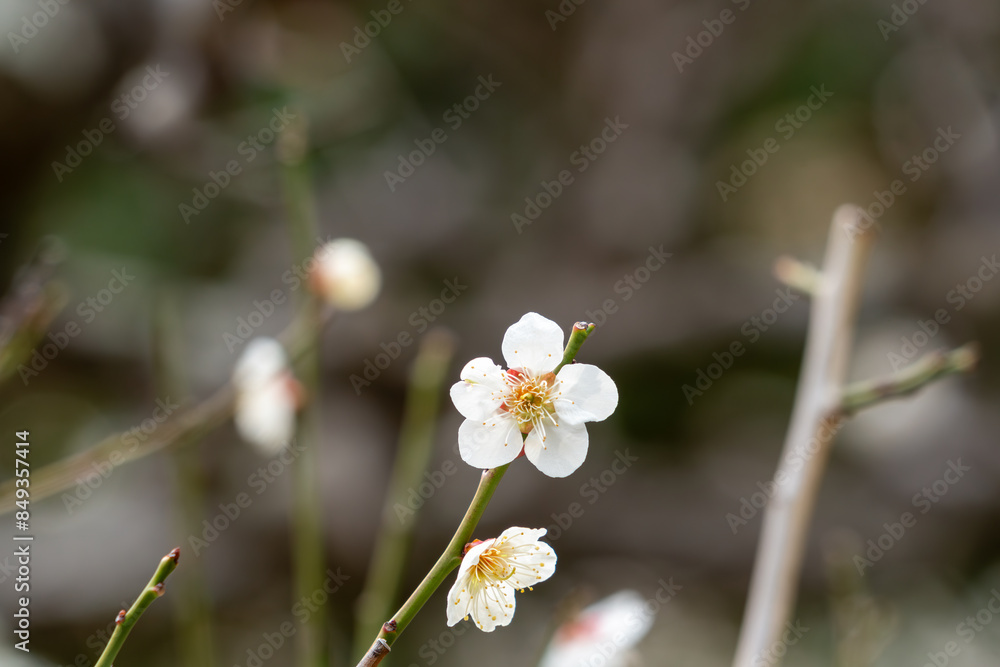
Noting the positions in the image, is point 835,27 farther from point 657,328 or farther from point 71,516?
point 71,516

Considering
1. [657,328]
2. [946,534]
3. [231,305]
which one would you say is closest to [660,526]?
[657,328]

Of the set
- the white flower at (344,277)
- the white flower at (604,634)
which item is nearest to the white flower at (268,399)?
the white flower at (344,277)

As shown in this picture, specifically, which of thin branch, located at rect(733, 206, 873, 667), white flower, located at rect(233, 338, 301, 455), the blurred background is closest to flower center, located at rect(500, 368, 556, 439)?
thin branch, located at rect(733, 206, 873, 667)

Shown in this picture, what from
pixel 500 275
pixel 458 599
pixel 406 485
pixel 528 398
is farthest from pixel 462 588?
pixel 500 275

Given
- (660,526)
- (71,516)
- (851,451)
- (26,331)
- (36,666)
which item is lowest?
(36,666)

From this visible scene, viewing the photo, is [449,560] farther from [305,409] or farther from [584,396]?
[305,409]

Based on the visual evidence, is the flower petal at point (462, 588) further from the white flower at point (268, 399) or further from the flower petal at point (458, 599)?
the white flower at point (268, 399)
